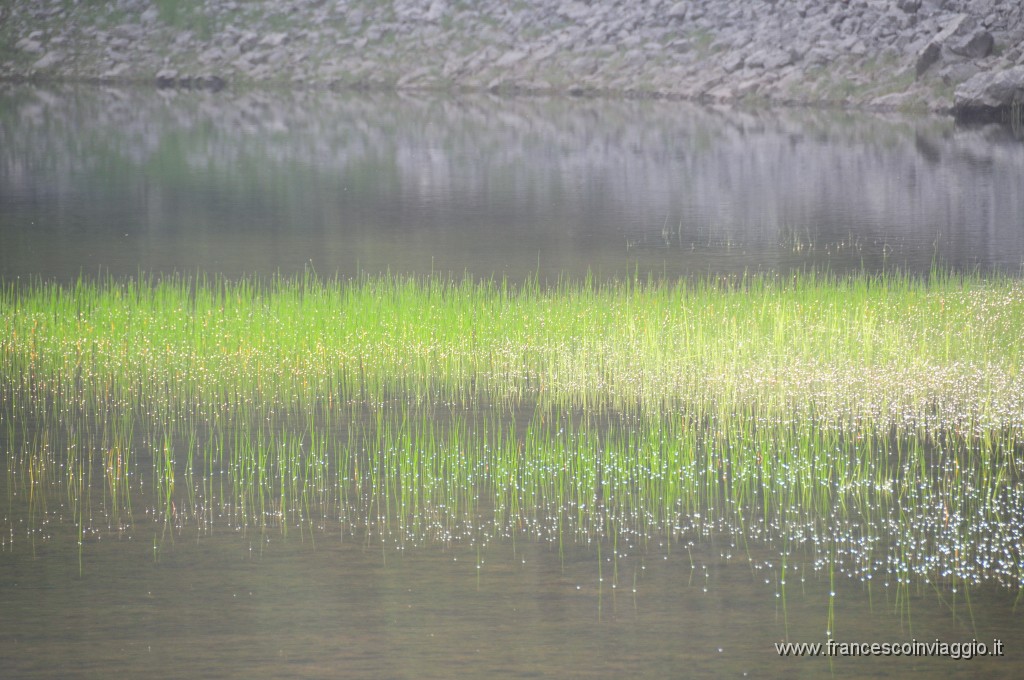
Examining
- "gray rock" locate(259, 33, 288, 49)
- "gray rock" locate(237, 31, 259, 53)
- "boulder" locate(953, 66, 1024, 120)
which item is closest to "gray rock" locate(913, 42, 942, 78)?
"boulder" locate(953, 66, 1024, 120)

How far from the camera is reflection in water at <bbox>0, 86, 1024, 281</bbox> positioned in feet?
55.6

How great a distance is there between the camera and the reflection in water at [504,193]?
16.9 metres

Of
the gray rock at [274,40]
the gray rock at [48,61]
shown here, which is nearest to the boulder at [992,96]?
the gray rock at [274,40]

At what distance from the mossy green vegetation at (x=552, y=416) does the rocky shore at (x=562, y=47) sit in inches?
1203

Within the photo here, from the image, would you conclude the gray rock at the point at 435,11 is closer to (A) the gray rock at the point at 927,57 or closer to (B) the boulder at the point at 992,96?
(A) the gray rock at the point at 927,57

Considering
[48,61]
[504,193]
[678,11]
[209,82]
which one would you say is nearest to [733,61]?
[678,11]

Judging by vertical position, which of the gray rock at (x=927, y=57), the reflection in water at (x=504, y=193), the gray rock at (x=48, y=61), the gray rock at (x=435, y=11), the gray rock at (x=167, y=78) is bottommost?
the reflection in water at (x=504, y=193)

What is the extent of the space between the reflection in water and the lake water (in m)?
0.11

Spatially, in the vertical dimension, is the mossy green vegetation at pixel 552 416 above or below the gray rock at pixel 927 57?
below

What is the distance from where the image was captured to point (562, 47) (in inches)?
2116

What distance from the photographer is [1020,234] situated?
59.9 feet

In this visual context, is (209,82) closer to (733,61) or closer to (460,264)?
(733,61)

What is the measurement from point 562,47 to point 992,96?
798 inches

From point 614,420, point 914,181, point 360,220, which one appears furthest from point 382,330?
point 914,181
